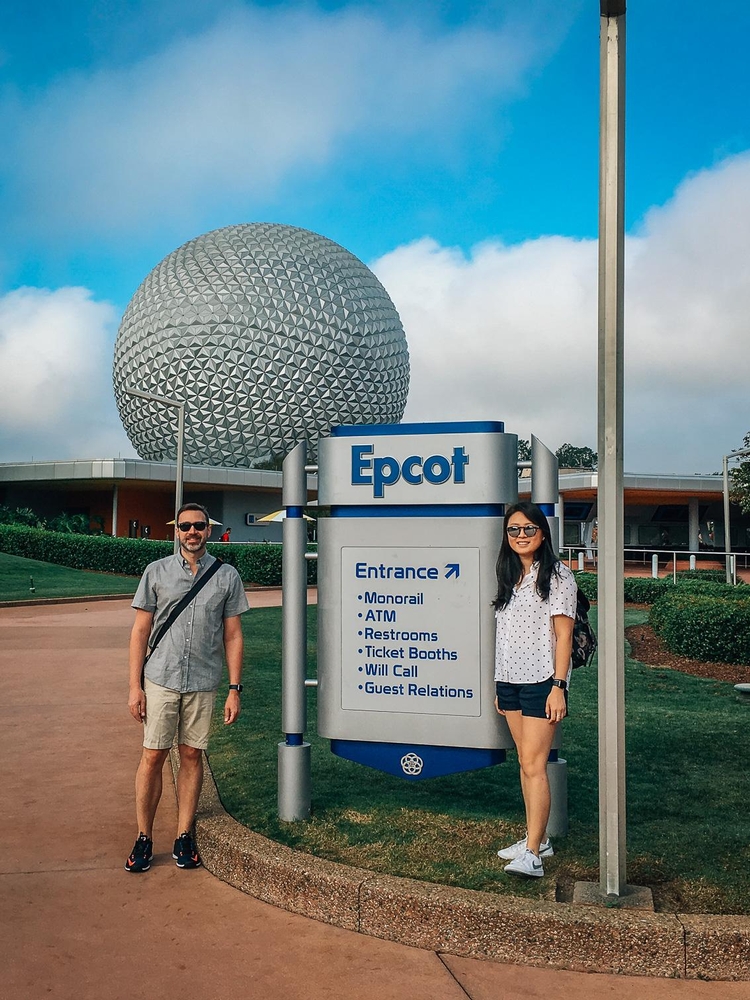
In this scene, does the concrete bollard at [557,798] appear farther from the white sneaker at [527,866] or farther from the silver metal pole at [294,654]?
the silver metal pole at [294,654]

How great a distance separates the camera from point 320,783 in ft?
18.3

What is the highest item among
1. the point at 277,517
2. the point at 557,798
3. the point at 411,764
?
the point at 277,517

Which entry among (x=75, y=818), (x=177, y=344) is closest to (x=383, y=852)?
(x=75, y=818)

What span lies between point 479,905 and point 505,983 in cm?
31

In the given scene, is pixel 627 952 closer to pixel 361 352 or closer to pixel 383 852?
pixel 383 852

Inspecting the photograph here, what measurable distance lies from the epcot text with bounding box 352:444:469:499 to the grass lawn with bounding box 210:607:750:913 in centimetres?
178

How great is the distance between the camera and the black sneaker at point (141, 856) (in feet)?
14.0

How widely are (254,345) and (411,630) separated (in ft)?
114

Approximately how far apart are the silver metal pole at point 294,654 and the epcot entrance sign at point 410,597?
0.04ft

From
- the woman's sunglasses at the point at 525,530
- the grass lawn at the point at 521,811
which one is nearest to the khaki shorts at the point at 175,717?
the grass lawn at the point at 521,811

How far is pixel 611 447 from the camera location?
3.79m

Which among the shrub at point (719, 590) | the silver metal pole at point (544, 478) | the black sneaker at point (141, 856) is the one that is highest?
the silver metal pole at point (544, 478)

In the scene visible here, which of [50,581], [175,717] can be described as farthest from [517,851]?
[50,581]

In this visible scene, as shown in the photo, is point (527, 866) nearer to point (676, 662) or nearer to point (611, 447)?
point (611, 447)
